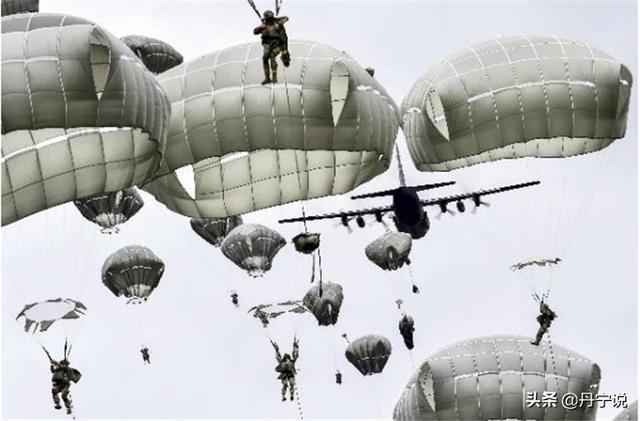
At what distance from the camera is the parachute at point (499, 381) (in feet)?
139

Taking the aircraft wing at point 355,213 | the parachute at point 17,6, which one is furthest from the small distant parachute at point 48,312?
the aircraft wing at point 355,213

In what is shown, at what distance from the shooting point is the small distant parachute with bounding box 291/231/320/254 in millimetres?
38156

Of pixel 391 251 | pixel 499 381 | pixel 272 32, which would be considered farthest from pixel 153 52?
pixel 272 32

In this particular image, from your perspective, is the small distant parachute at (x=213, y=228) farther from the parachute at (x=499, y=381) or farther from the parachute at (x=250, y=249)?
the parachute at (x=499, y=381)

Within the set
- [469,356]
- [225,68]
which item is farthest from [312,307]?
[225,68]

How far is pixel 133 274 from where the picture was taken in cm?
5075

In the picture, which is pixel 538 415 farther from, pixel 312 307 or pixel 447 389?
pixel 312 307

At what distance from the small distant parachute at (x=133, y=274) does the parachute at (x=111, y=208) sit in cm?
243

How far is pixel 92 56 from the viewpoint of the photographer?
30.1m

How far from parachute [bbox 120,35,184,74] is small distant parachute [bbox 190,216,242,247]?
26.0 ft

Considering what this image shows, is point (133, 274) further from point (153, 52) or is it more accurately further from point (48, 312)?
point (48, 312)

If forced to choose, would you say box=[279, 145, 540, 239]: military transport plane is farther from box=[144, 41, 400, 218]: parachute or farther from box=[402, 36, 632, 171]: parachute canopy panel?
box=[144, 41, 400, 218]: parachute

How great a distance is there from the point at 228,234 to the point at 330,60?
769 inches

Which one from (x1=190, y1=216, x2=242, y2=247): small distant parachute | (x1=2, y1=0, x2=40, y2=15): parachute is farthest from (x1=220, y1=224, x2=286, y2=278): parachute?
(x1=2, y1=0, x2=40, y2=15): parachute
